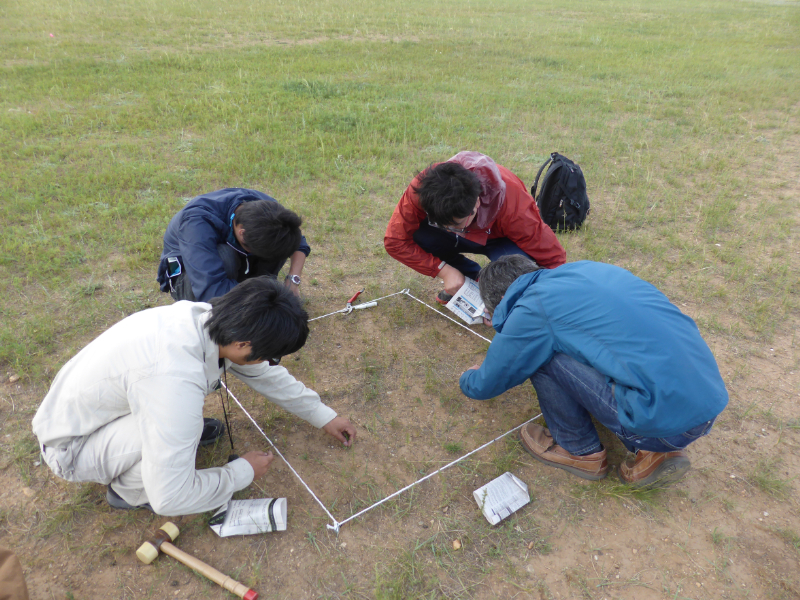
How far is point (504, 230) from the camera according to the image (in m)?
3.54

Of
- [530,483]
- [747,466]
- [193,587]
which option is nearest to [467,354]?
[530,483]

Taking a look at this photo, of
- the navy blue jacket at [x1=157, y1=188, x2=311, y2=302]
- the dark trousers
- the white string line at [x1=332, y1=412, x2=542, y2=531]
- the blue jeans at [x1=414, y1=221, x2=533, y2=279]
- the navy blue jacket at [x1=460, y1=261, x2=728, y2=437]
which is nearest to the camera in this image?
the navy blue jacket at [x1=460, y1=261, x2=728, y2=437]

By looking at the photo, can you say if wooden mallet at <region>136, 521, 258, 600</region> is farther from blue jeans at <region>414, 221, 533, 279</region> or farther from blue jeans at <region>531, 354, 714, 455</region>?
blue jeans at <region>414, 221, 533, 279</region>

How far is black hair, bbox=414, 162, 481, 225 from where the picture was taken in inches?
114

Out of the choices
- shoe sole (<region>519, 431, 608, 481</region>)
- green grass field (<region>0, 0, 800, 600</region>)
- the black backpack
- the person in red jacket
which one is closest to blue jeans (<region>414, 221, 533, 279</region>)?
the person in red jacket

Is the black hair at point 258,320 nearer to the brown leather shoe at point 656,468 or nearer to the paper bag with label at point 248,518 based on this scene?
the paper bag with label at point 248,518

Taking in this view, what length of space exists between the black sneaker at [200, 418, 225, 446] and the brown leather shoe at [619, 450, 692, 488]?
6.90 ft

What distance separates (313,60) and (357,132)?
13.9ft

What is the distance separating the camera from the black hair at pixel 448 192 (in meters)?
2.90

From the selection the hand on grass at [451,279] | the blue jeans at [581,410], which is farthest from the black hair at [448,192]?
the blue jeans at [581,410]

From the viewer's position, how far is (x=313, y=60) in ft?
33.0

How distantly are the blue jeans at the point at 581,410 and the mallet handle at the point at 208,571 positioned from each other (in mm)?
1562

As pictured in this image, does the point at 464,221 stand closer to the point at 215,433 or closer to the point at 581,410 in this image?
the point at 581,410

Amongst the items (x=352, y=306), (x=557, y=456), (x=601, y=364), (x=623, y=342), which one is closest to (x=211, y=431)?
(x=352, y=306)
